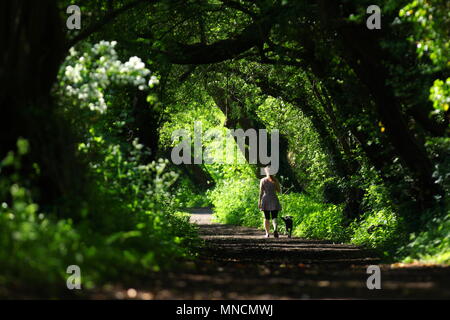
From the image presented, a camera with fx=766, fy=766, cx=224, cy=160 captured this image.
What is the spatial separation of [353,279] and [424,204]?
5.65 meters

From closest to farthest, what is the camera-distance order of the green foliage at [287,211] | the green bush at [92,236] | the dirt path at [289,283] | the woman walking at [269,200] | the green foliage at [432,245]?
the green bush at [92,236]
the dirt path at [289,283]
the green foliage at [432,245]
the woman walking at [269,200]
the green foliage at [287,211]

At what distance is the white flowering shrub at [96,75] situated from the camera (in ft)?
34.6

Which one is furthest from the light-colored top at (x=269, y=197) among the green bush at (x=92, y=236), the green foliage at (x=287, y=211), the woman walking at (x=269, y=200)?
the green bush at (x=92, y=236)

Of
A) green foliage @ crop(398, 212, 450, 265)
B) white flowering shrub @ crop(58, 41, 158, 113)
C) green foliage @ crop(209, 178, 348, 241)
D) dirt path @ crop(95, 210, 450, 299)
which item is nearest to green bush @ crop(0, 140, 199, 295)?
dirt path @ crop(95, 210, 450, 299)

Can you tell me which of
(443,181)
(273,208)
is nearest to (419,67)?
(443,181)

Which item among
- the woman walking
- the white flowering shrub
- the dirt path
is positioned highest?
the white flowering shrub

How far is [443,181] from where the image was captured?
13641 millimetres

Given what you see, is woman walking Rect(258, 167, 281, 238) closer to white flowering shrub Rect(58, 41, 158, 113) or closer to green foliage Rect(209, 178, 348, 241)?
green foliage Rect(209, 178, 348, 241)

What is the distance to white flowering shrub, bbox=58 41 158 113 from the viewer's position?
1054cm

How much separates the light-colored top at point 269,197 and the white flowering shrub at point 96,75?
34.9 feet

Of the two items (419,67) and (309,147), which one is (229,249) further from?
(309,147)

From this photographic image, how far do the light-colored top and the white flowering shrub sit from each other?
34.9ft

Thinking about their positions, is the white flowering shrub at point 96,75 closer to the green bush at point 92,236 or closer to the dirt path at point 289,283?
the green bush at point 92,236

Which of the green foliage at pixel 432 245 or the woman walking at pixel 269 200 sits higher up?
the woman walking at pixel 269 200
